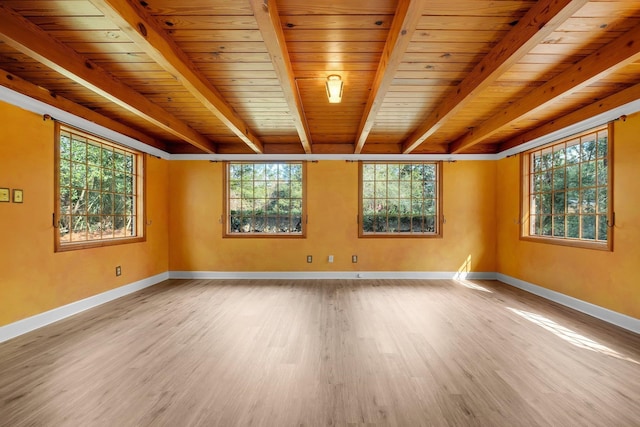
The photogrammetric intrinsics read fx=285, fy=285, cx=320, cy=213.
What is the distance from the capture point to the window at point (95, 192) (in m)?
3.38

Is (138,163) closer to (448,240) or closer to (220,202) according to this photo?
(220,202)

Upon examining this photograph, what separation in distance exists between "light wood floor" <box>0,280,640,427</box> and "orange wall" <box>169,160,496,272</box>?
1541 mm

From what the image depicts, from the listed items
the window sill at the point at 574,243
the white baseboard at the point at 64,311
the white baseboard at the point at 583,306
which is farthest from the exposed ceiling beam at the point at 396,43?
the white baseboard at the point at 64,311

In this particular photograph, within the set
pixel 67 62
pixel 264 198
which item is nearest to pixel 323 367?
pixel 67 62

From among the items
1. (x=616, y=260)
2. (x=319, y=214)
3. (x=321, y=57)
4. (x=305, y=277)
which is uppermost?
(x=321, y=57)

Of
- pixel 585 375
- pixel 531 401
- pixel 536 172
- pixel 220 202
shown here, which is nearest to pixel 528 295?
pixel 536 172

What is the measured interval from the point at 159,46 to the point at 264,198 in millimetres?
3407

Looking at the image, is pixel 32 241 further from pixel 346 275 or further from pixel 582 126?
pixel 582 126

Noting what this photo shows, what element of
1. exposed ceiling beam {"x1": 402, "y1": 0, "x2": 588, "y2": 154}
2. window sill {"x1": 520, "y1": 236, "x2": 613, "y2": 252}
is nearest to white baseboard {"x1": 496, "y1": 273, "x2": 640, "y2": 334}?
window sill {"x1": 520, "y1": 236, "x2": 613, "y2": 252}

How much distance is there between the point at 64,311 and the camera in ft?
10.6

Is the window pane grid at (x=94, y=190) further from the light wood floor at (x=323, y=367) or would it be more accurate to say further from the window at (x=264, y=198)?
the window at (x=264, y=198)

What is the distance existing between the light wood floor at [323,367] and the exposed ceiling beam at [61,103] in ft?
7.81

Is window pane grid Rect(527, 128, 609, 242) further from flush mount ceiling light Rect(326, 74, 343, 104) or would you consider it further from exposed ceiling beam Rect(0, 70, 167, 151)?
exposed ceiling beam Rect(0, 70, 167, 151)

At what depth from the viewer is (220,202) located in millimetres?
5199
